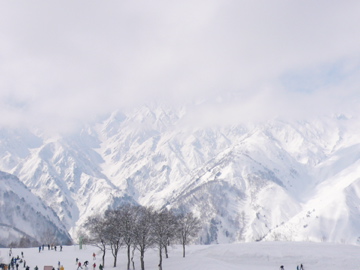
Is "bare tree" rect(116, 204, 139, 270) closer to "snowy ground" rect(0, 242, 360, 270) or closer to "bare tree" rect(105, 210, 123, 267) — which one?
"bare tree" rect(105, 210, 123, 267)

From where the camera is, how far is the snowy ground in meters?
84.5

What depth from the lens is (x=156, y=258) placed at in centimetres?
10206

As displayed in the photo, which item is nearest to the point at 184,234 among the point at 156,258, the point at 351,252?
the point at 156,258

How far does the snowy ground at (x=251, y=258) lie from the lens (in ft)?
277

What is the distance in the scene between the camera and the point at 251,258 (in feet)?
316

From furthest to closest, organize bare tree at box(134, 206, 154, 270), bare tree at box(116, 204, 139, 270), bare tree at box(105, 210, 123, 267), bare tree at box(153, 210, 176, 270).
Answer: bare tree at box(105, 210, 123, 267) < bare tree at box(153, 210, 176, 270) < bare tree at box(116, 204, 139, 270) < bare tree at box(134, 206, 154, 270)

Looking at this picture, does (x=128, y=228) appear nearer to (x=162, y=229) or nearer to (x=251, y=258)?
(x=162, y=229)

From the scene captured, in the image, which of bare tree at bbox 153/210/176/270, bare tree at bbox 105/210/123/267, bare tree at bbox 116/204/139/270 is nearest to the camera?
bare tree at bbox 116/204/139/270

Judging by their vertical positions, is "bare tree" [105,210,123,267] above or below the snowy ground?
above

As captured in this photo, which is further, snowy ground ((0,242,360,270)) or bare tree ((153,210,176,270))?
bare tree ((153,210,176,270))

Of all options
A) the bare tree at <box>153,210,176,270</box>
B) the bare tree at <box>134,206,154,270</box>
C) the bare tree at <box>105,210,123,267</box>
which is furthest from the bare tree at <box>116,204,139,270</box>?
the bare tree at <box>153,210,176,270</box>

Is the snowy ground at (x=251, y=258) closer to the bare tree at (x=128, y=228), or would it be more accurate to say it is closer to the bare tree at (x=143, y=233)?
the bare tree at (x=143, y=233)

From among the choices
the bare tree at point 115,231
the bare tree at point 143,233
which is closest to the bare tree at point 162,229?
the bare tree at point 143,233

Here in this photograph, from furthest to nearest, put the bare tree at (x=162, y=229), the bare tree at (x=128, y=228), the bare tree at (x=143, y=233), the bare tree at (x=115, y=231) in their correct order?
the bare tree at (x=115, y=231) → the bare tree at (x=162, y=229) → the bare tree at (x=128, y=228) → the bare tree at (x=143, y=233)
